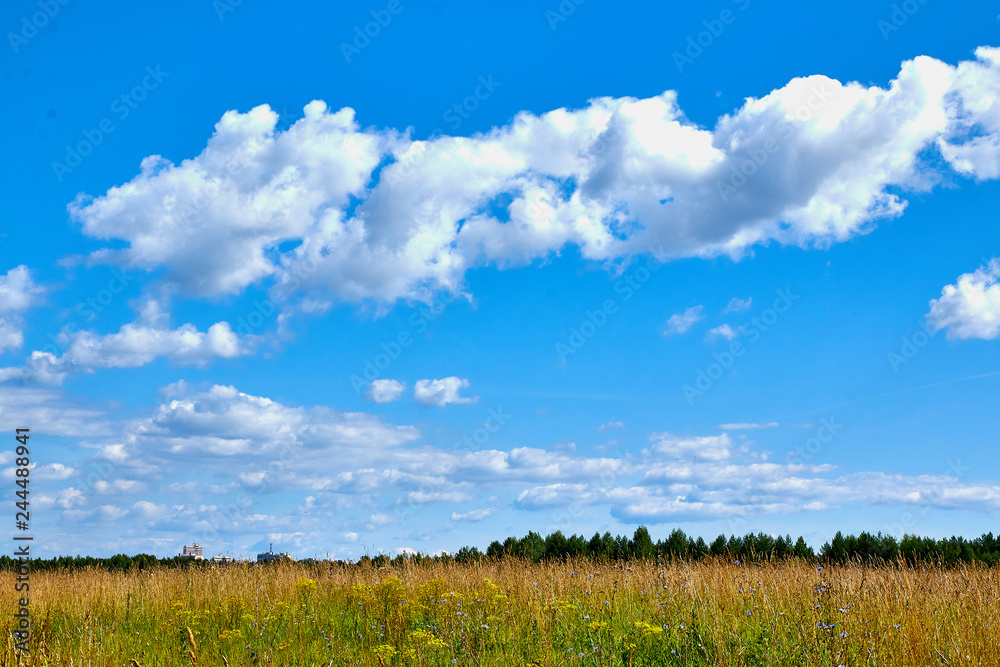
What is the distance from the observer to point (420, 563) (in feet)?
56.7

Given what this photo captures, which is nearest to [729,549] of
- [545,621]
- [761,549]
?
[761,549]

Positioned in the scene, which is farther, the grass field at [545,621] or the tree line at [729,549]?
the tree line at [729,549]

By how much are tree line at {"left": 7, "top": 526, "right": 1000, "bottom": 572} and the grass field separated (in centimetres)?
489

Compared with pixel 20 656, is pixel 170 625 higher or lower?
lower

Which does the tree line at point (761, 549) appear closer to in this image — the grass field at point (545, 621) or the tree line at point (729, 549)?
the tree line at point (729, 549)

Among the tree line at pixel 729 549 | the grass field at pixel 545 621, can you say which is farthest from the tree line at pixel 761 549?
the grass field at pixel 545 621

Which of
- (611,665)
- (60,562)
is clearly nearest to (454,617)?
(611,665)

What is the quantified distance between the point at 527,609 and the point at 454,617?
4.71ft

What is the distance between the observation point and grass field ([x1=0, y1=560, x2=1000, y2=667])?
6934mm

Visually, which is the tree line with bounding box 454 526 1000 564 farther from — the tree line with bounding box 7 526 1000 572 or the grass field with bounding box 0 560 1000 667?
the grass field with bounding box 0 560 1000 667

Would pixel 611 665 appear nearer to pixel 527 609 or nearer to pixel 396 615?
pixel 527 609

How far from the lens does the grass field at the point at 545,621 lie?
22.7ft

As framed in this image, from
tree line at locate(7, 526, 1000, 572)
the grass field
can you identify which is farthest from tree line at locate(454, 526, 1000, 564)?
the grass field

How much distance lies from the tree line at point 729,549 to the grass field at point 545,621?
489 cm
